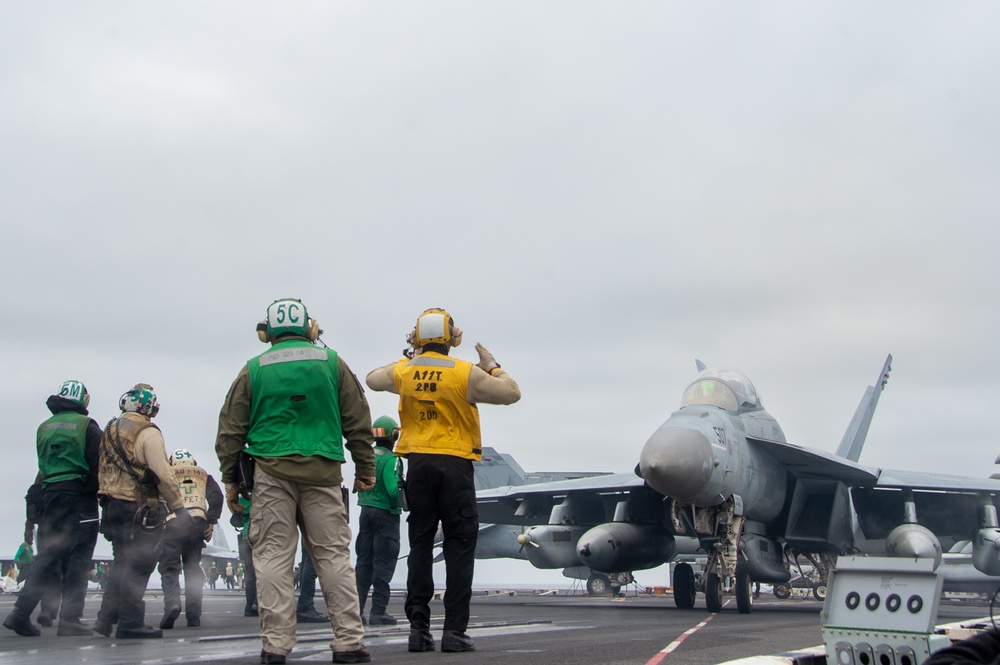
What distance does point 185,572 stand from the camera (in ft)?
36.6

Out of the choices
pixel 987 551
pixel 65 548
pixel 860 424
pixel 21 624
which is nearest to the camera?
pixel 21 624

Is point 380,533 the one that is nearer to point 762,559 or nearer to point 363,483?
point 363,483

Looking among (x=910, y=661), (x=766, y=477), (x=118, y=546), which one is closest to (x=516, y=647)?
(x=910, y=661)

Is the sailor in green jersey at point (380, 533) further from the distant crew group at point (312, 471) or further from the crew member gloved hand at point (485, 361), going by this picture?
the crew member gloved hand at point (485, 361)

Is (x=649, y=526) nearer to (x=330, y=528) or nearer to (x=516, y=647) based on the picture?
(x=516, y=647)

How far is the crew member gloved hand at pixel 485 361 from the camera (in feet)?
21.4

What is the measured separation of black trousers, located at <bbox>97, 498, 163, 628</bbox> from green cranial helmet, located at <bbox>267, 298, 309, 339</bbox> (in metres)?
3.25

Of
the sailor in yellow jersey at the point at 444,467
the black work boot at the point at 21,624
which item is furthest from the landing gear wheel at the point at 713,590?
the black work boot at the point at 21,624

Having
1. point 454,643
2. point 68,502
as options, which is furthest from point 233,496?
point 68,502

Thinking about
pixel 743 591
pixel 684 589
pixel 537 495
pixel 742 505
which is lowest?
pixel 684 589

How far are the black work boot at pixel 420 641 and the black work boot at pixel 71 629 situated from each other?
13.8ft

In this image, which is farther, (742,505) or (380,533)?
(742,505)

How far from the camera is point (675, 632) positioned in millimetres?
8617

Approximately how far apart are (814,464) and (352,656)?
12.2m
